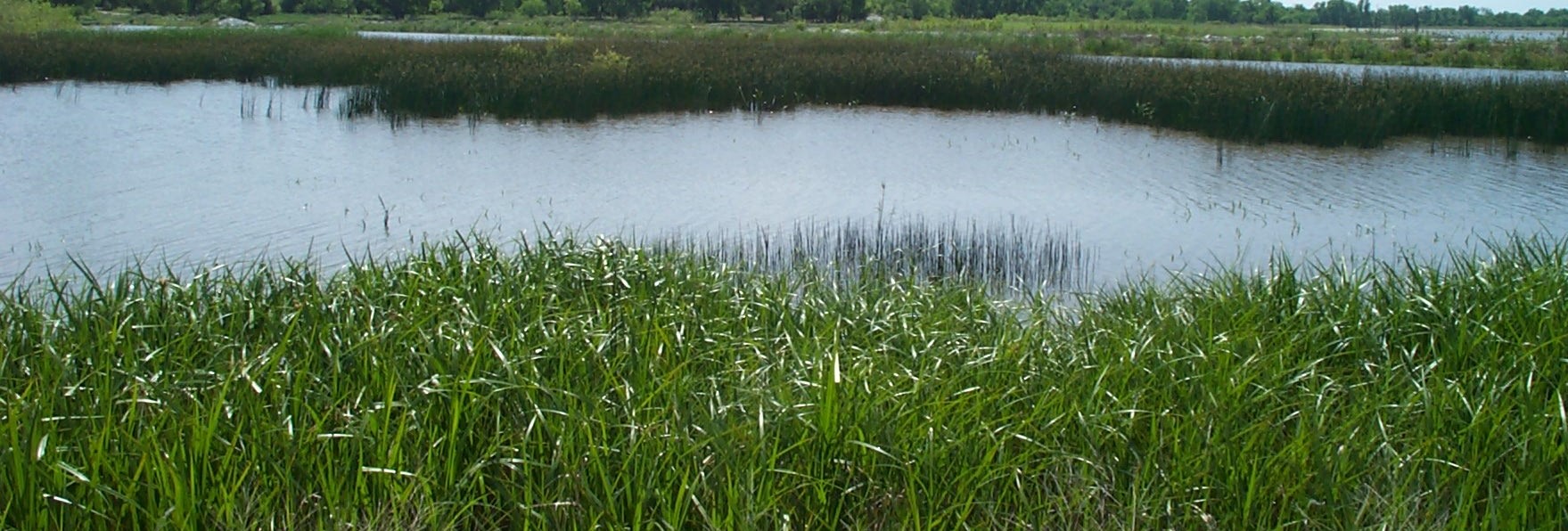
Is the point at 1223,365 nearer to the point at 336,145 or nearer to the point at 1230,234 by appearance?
the point at 1230,234

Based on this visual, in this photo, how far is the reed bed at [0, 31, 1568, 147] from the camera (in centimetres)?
1647

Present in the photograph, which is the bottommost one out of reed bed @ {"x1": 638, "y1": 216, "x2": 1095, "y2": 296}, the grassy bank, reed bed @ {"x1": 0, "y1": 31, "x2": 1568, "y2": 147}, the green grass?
reed bed @ {"x1": 638, "y1": 216, "x2": 1095, "y2": 296}

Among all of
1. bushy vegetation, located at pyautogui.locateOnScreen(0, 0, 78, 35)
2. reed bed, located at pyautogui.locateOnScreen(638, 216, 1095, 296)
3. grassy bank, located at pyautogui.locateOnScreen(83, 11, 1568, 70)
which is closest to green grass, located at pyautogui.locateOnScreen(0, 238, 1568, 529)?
reed bed, located at pyautogui.locateOnScreen(638, 216, 1095, 296)

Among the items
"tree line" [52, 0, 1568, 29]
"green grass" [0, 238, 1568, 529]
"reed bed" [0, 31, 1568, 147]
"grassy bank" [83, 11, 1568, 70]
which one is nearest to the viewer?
"green grass" [0, 238, 1568, 529]

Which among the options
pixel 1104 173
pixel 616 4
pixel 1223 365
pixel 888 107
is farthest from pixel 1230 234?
pixel 616 4

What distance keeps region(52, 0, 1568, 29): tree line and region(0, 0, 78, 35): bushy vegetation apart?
55.6 feet

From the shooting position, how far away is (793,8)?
64938mm

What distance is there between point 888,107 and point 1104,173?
6.68m

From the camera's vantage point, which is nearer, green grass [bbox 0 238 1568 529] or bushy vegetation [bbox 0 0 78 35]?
green grass [bbox 0 238 1568 529]

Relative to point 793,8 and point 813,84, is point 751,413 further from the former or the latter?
point 793,8

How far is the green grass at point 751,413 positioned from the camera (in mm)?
3547

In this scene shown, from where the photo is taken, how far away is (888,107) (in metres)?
19.7

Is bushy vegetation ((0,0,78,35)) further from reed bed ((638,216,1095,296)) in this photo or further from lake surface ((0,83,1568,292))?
reed bed ((638,216,1095,296))

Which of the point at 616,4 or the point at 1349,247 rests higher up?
the point at 616,4
